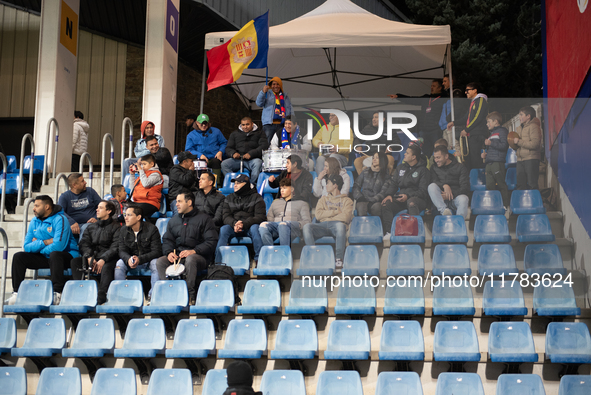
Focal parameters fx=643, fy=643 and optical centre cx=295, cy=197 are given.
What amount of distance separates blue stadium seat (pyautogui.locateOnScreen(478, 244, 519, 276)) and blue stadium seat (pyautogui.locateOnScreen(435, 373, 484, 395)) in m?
1.46

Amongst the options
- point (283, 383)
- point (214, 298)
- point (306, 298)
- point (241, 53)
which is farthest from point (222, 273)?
point (241, 53)

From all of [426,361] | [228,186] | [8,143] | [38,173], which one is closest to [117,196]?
[228,186]

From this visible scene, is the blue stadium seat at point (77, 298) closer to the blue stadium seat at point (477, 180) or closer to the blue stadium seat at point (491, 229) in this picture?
the blue stadium seat at point (491, 229)

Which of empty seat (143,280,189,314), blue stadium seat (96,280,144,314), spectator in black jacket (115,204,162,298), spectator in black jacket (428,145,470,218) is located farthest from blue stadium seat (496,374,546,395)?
spectator in black jacket (115,204,162,298)


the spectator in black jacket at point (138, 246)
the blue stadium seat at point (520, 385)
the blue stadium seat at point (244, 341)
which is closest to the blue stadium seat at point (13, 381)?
the spectator in black jacket at point (138, 246)

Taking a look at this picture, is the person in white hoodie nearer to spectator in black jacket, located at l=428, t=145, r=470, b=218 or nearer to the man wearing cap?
the man wearing cap

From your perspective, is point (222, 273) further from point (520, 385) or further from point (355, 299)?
point (520, 385)

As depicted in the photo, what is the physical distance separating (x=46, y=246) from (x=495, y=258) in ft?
15.0

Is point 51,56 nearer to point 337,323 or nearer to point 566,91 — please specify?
point 337,323

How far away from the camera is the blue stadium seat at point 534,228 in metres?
6.51

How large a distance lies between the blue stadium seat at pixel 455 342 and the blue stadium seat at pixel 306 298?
107 cm

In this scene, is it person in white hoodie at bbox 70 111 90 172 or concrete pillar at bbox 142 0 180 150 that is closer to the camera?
person in white hoodie at bbox 70 111 90 172

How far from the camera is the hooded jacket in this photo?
6.70 m

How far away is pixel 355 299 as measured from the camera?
6.06 meters
